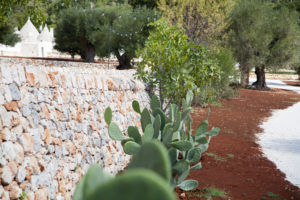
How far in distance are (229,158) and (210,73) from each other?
262 cm

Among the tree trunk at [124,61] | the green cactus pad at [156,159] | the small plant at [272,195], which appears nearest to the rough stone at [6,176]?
the green cactus pad at [156,159]

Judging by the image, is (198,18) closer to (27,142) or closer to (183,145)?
(183,145)

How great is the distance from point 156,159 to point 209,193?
4658 millimetres

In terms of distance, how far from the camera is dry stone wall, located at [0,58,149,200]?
3.63m

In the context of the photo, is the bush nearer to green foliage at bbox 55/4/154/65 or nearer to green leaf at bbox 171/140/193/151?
green foliage at bbox 55/4/154/65

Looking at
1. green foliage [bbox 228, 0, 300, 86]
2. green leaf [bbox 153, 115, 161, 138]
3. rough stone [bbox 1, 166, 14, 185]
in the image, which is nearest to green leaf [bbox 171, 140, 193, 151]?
green leaf [bbox 153, 115, 161, 138]

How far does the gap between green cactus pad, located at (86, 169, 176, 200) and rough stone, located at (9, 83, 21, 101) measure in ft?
11.5

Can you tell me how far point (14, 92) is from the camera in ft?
12.5

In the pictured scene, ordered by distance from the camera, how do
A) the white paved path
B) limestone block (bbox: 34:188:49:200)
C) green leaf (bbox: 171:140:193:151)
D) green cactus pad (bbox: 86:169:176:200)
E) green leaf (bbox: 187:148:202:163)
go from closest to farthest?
green cactus pad (bbox: 86:169:176:200) → limestone block (bbox: 34:188:49:200) → green leaf (bbox: 171:140:193:151) → green leaf (bbox: 187:148:202:163) → the white paved path

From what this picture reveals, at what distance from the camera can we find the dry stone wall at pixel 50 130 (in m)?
3.63

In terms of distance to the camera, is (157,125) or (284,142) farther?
(284,142)

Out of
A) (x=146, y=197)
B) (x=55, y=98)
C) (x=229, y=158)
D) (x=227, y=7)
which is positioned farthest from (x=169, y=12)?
(x=146, y=197)

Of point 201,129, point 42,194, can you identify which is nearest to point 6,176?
point 42,194

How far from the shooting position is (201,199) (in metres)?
4.96
